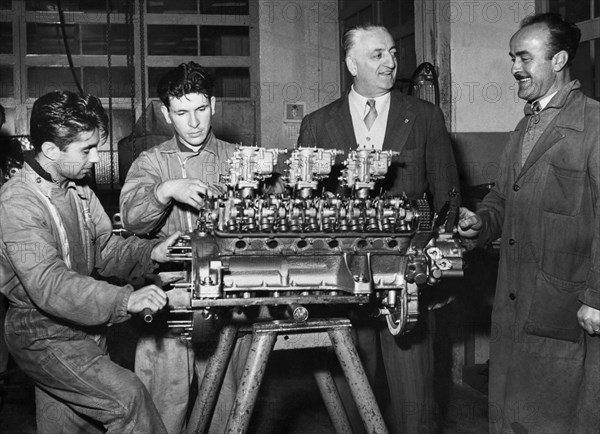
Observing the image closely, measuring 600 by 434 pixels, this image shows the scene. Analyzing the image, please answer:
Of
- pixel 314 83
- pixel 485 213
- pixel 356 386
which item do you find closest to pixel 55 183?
pixel 356 386

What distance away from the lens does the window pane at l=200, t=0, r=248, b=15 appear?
24.8 ft

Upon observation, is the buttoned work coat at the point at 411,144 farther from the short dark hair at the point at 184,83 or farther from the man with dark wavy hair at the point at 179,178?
the short dark hair at the point at 184,83

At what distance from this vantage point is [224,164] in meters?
2.57

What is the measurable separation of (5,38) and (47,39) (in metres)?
0.46

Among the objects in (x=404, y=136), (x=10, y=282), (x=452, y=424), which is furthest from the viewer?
(x=452, y=424)

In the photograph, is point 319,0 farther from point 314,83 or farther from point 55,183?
point 55,183

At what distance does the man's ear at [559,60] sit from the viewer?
2.42 metres

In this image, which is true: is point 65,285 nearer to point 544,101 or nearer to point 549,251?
point 549,251

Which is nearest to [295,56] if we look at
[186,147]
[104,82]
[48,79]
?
[104,82]

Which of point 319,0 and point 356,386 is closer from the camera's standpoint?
point 356,386

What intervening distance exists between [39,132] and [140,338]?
2.90 feet

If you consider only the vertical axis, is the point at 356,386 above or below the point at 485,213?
below

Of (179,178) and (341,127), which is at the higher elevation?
(341,127)

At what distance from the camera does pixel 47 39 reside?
7.37 m
